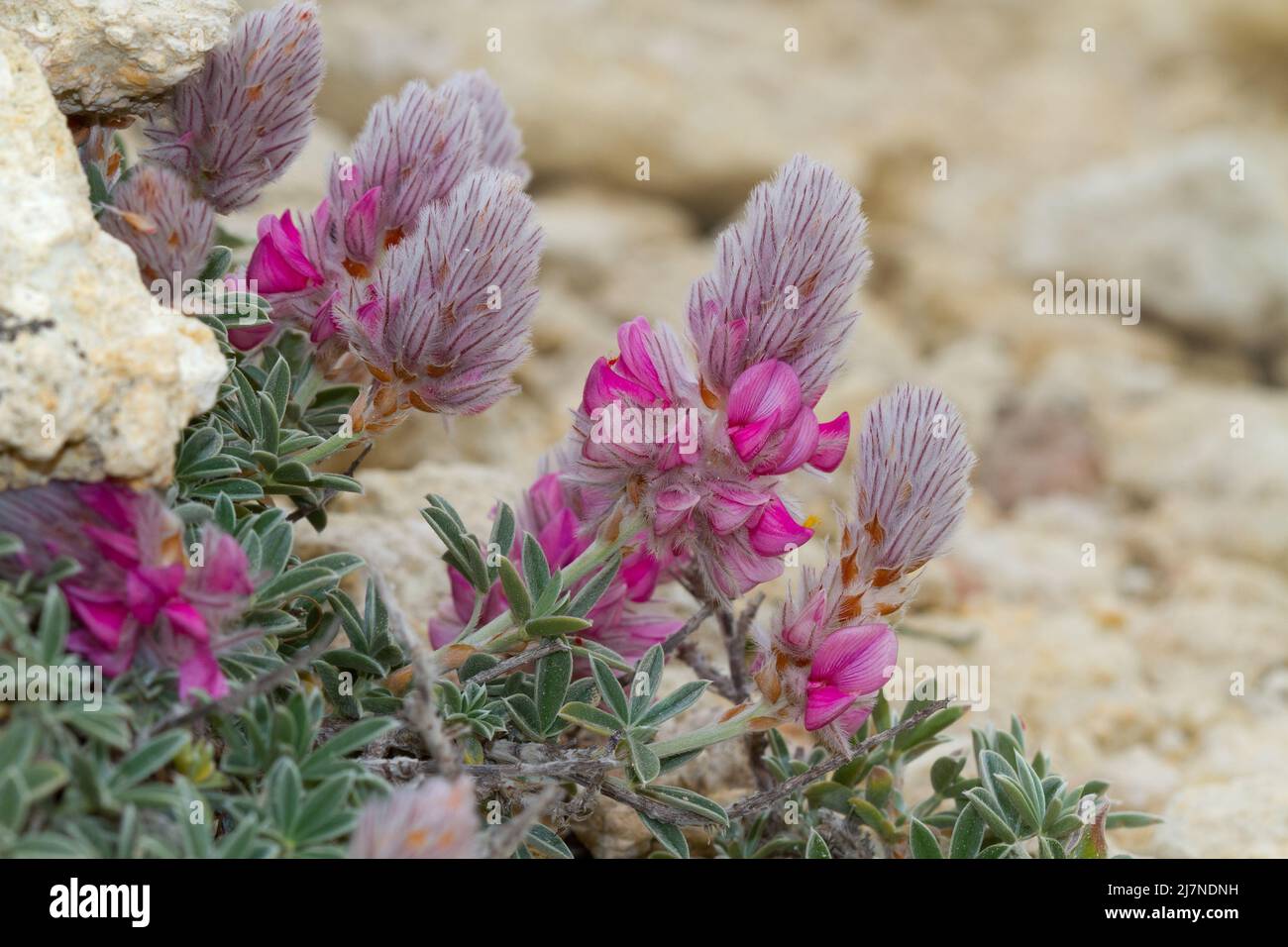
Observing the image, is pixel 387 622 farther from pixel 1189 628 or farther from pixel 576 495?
pixel 1189 628

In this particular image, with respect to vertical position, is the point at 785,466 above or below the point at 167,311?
below

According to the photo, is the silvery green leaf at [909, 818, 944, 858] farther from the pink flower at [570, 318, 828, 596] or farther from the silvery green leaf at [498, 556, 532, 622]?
the silvery green leaf at [498, 556, 532, 622]

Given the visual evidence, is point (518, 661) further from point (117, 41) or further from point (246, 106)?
point (117, 41)

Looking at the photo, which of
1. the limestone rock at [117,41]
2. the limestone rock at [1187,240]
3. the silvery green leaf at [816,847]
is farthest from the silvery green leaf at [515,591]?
the limestone rock at [1187,240]

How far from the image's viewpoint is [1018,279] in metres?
5.82

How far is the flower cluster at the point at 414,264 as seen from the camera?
192 centimetres

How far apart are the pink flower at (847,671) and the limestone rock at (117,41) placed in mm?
1385

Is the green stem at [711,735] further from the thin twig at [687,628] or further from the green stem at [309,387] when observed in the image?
the green stem at [309,387]

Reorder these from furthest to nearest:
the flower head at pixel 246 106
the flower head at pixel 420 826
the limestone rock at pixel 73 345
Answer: the flower head at pixel 246 106 → the limestone rock at pixel 73 345 → the flower head at pixel 420 826

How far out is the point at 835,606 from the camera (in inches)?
77.9

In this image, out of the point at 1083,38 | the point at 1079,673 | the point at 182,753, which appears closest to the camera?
the point at 182,753

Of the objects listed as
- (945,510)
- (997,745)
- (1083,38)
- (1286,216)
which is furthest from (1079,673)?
(1083,38)

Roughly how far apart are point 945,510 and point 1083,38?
6.24 meters
